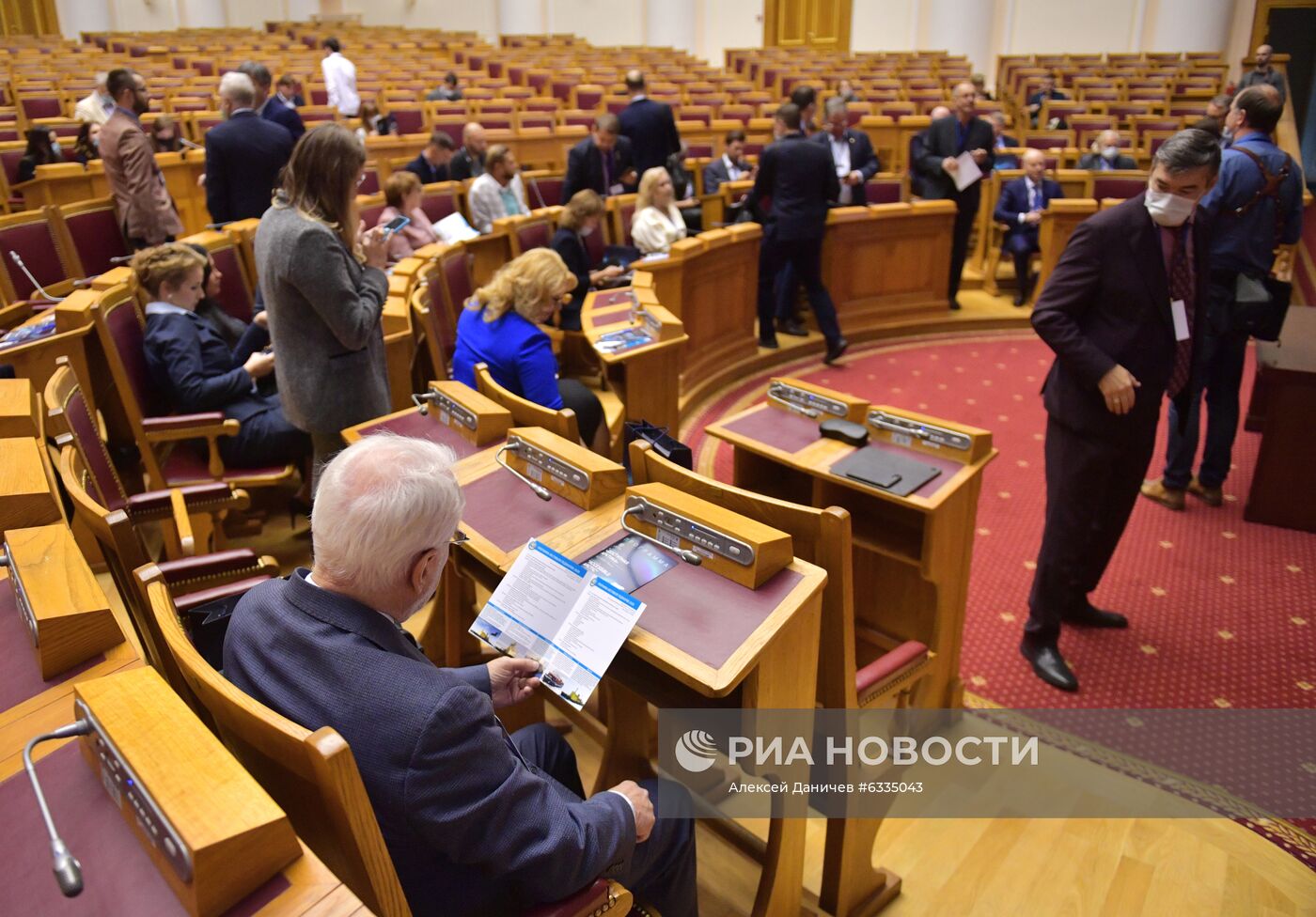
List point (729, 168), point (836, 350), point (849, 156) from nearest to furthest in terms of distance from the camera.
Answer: point (836, 350) < point (849, 156) < point (729, 168)

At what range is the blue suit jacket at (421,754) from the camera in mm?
961

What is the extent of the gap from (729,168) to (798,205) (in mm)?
1512

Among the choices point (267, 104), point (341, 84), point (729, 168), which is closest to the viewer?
point (267, 104)

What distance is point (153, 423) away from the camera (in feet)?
7.79

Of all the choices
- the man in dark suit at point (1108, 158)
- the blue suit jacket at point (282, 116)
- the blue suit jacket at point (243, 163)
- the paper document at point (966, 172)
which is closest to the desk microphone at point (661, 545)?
the blue suit jacket at point (243, 163)

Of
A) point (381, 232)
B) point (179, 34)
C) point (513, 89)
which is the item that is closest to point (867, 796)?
point (381, 232)

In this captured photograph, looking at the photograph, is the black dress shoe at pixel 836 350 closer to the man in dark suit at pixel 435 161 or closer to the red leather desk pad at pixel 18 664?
the man in dark suit at pixel 435 161

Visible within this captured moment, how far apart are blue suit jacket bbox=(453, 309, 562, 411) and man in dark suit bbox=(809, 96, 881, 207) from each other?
333 cm

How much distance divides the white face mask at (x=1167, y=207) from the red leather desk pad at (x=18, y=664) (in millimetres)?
2127


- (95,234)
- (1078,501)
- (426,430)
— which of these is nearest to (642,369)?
(426,430)

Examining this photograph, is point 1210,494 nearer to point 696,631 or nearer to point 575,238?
point 575,238

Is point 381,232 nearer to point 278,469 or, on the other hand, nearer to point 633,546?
point 278,469

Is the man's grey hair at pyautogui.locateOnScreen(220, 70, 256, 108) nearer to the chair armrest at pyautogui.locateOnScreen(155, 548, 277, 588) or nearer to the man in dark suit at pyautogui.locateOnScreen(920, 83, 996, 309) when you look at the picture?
the chair armrest at pyautogui.locateOnScreen(155, 548, 277, 588)

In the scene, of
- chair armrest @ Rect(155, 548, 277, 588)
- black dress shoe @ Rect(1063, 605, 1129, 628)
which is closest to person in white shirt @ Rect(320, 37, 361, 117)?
chair armrest @ Rect(155, 548, 277, 588)
